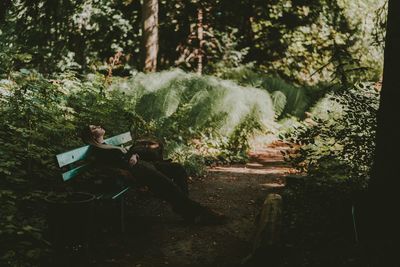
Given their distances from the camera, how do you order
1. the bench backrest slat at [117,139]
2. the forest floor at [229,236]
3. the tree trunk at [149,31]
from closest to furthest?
1. the forest floor at [229,236]
2. the bench backrest slat at [117,139]
3. the tree trunk at [149,31]

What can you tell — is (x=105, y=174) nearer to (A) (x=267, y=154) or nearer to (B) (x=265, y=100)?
(A) (x=267, y=154)

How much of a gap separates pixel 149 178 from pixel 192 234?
100 centimetres

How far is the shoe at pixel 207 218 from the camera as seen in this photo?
20.3ft

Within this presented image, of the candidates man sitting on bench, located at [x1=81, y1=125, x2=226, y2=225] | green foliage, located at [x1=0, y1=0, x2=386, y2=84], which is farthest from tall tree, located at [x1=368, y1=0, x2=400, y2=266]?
green foliage, located at [x1=0, y1=0, x2=386, y2=84]

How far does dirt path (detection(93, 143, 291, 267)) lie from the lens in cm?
515

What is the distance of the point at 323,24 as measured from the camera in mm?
19438

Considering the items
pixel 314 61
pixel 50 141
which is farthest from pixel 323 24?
pixel 50 141

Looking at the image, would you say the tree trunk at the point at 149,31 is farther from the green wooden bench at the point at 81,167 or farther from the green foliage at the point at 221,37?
the green wooden bench at the point at 81,167

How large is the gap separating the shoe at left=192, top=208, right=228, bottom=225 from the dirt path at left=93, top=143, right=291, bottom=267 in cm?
9

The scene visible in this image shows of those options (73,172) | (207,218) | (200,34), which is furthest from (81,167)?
(200,34)

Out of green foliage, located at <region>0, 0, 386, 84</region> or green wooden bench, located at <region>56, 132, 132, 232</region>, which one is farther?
green foliage, located at <region>0, 0, 386, 84</region>

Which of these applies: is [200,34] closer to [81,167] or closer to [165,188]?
[165,188]

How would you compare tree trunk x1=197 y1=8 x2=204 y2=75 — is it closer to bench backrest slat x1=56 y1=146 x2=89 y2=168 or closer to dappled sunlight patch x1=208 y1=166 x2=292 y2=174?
dappled sunlight patch x1=208 y1=166 x2=292 y2=174

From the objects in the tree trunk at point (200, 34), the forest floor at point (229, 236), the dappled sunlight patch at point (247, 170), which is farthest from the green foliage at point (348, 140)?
the tree trunk at point (200, 34)
